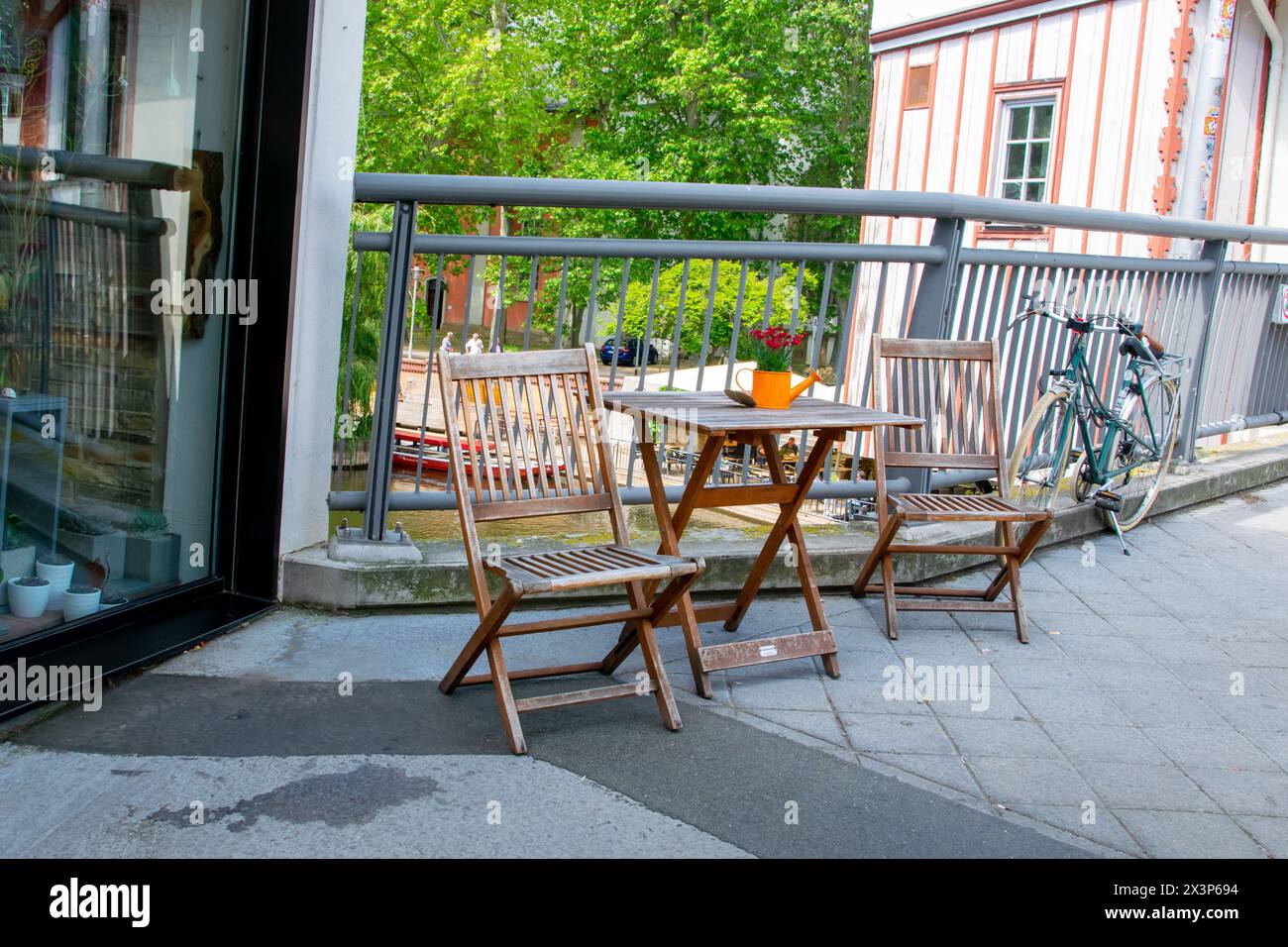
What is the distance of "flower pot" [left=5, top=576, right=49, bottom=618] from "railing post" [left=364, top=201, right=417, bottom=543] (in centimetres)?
124

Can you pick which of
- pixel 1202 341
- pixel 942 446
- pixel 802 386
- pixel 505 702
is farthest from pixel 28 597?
pixel 1202 341

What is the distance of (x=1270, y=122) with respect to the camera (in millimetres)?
12219

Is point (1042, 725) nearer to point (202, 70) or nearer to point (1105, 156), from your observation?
point (202, 70)

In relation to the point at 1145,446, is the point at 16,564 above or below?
below

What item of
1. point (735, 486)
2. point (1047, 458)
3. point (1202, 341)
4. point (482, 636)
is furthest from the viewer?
point (1202, 341)

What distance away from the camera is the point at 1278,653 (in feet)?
16.8

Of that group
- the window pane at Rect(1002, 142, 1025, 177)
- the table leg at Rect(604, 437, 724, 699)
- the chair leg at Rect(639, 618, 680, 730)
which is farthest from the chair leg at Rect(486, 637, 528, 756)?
the window pane at Rect(1002, 142, 1025, 177)

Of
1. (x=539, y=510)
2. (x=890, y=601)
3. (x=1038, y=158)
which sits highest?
(x=1038, y=158)

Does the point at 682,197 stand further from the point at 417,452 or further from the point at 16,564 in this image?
the point at 16,564

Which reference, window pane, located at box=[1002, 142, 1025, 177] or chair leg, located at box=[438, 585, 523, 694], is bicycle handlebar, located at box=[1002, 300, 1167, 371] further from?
window pane, located at box=[1002, 142, 1025, 177]

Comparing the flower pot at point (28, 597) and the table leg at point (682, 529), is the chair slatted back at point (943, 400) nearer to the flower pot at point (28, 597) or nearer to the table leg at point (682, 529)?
the table leg at point (682, 529)

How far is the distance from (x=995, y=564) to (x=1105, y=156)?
307 inches

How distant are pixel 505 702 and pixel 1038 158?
11.7m

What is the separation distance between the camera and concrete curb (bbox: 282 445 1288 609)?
482 cm
